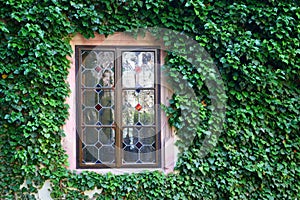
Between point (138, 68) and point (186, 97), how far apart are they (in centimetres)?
61

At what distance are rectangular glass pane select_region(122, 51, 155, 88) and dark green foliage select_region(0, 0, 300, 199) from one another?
0.26 metres

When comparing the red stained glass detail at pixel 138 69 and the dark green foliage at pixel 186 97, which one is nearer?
the dark green foliage at pixel 186 97

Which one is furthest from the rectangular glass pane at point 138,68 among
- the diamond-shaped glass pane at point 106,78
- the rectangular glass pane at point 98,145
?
the rectangular glass pane at point 98,145

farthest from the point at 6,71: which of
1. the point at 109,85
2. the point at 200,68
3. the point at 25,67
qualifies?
the point at 200,68

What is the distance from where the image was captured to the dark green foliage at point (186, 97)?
10.5 ft

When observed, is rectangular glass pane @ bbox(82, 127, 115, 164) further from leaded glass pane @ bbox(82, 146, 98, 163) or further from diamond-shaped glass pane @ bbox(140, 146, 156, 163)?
diamond-shaped glass pane @ bbox(140, 146, 156, 163)

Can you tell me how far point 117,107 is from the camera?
3.44 m

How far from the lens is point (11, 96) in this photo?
3.16 meters

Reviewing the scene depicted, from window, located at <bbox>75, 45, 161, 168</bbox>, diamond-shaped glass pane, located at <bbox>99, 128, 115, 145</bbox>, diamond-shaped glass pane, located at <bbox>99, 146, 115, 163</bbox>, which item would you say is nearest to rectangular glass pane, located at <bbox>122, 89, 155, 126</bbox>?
window, located at <bbox>75, 45, 161, 168</bbox>


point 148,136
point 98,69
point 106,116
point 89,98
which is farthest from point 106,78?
point 148,136

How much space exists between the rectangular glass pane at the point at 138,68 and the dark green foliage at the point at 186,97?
0.26 m

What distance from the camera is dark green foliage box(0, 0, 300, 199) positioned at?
3203 mm

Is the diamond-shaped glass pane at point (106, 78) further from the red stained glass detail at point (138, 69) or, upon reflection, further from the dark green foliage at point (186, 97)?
the dark green foliage at point (186, 97)

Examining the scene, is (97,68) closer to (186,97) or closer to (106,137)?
(106,137)
